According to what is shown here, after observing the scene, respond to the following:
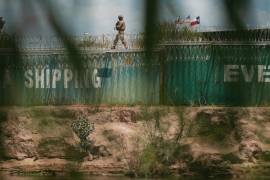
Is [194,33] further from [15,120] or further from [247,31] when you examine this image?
[15,120]

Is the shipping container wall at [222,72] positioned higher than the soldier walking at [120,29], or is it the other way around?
the soldier walking at [120,29]

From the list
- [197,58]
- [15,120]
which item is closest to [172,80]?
[197,58]

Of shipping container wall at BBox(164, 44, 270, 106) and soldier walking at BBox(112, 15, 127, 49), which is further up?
soldier walking at BBox(112, 15, 127, 49)

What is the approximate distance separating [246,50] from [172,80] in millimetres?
81

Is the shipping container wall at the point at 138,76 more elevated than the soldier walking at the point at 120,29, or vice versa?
the soldier walking at the point at 120,29

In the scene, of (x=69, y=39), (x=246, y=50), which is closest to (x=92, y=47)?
(x=69, y=39)

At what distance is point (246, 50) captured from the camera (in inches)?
21.0

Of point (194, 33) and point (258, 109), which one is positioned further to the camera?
point (258, 109)

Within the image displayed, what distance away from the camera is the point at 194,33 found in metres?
0.54

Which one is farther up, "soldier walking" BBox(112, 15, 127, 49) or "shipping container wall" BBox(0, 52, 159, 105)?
"soldier walking" BBox(112, 15, 127, 49)

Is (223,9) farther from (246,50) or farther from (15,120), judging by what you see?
(15,120)

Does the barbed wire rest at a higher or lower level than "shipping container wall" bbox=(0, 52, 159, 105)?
higher

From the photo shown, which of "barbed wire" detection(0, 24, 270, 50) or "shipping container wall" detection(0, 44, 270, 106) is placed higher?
"barbed wire" detection(0, 24, 270, 50)

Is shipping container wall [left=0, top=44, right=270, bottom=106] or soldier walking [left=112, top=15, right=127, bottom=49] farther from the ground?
soldier walking [left=112, top=15, right=127, bottom=49]
